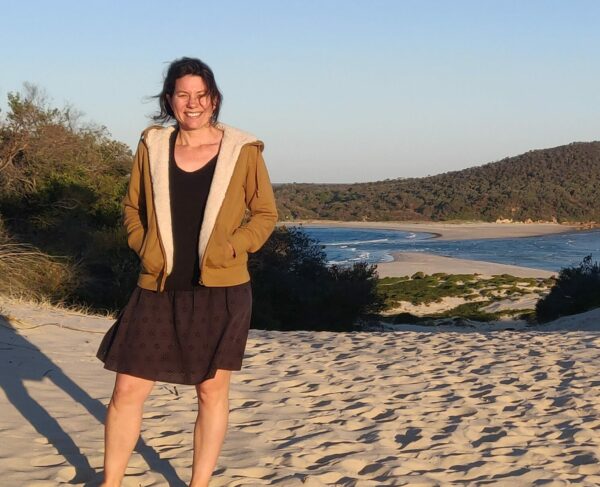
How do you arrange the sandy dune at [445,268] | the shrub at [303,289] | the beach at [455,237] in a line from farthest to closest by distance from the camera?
the beach at [455,237], the sandy dune at [445,268], the shrub at [303,289]

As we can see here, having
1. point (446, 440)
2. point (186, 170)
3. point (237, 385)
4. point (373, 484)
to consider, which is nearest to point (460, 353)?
point (237, 385)

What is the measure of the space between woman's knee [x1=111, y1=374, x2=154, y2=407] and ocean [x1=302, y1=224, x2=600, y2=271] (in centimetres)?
4018

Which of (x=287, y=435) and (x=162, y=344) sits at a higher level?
(x=162, y=344)

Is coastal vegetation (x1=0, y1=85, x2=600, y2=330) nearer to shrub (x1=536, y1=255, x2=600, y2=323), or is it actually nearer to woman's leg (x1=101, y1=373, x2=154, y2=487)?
shrub (x1=536, y1=255, x2=600, y2=323)

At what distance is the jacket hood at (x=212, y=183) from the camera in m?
3.22

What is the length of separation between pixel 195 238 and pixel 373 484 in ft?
5.53

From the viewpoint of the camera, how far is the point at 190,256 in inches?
128

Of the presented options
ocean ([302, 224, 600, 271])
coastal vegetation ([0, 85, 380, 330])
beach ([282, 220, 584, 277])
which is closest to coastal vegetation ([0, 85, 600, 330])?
coastal vegetation ([0, 85, 380, 330])

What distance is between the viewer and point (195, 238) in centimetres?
326

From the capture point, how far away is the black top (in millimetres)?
3256

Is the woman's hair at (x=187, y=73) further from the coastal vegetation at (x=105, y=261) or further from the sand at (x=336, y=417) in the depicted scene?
the coastal vegetation at (x=105, y=261)

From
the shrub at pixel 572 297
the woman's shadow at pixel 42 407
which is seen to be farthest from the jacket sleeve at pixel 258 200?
the shrub at pixel 572 297

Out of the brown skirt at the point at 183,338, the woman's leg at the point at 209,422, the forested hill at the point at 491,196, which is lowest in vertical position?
the woman's leg at the point at 209,422

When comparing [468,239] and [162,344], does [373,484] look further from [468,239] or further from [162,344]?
[468,239]
